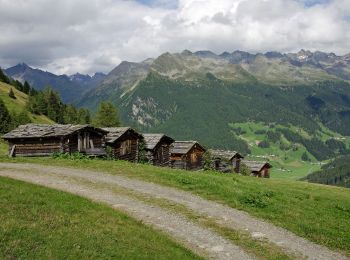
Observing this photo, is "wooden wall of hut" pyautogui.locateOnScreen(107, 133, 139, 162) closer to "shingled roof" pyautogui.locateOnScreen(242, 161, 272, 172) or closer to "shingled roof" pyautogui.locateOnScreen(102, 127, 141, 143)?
"shingled roof" pyautogui.locateOnScreen(102, 127, 141, 143)

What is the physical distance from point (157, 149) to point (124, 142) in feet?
34.9

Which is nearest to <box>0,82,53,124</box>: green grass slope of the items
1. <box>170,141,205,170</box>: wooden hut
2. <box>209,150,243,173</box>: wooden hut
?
<box>209,150,243,173</box>: wooden hut

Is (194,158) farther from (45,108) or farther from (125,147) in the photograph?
(45,108)

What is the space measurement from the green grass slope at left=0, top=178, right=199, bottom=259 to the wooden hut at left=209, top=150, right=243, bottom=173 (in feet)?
252

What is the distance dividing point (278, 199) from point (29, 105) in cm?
14244

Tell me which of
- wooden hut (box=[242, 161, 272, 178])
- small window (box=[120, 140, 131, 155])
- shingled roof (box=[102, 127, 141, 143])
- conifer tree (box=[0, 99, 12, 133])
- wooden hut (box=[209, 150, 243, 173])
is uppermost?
conifer tree (box=[0, 99, 12, 133])

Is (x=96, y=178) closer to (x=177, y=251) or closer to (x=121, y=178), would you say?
(x=121, y=178)

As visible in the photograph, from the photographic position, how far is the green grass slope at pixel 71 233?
14.9 metres

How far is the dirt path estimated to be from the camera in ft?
62.1

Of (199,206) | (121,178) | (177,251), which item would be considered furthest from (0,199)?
(121,178)

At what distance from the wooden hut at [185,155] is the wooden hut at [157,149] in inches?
144

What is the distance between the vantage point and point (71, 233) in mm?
16578

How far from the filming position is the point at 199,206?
A: 24359 mm

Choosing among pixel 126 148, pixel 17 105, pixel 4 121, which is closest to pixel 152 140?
pixel 126 148
